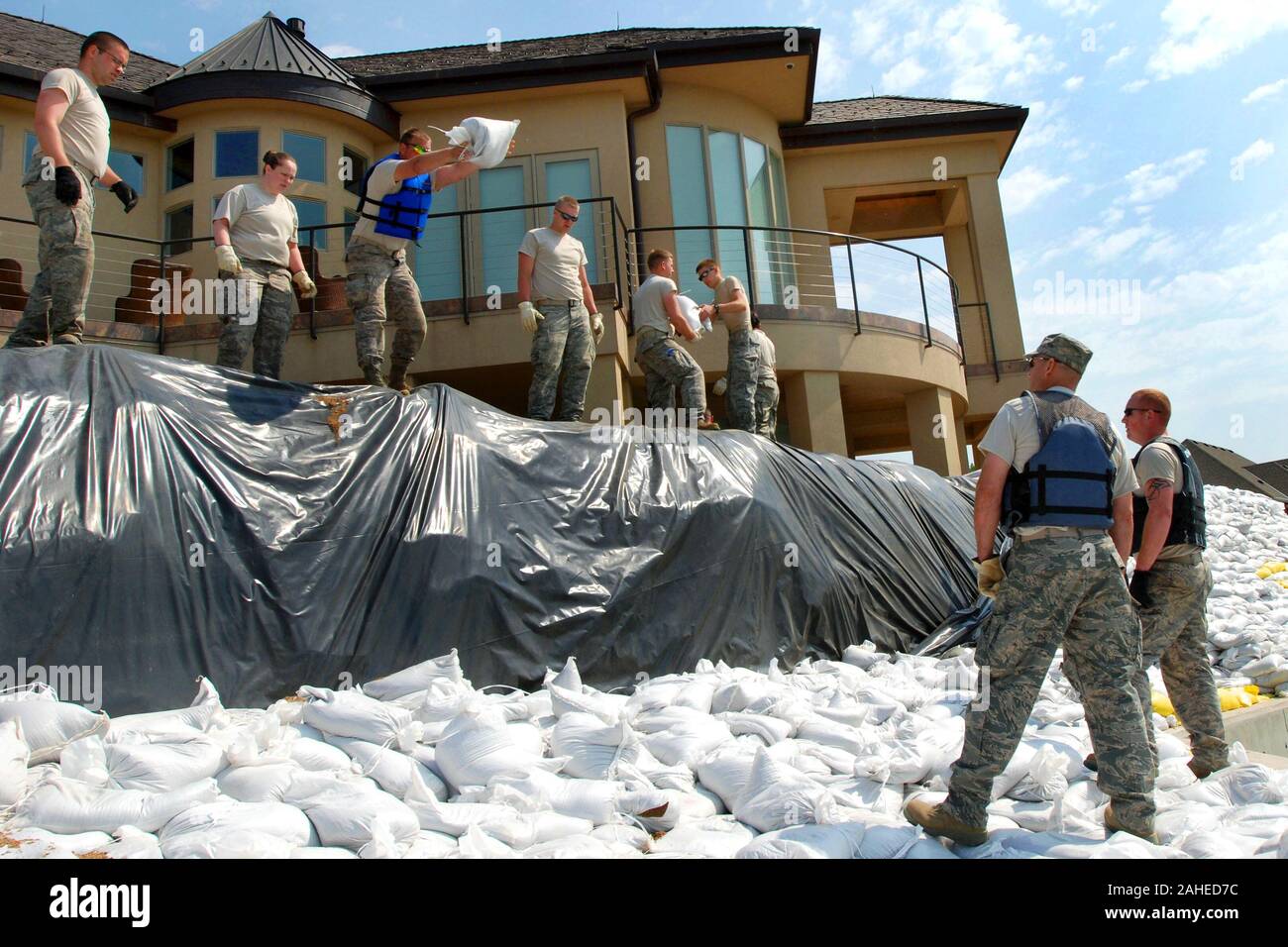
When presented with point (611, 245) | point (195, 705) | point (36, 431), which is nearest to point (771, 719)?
point (195, 705)

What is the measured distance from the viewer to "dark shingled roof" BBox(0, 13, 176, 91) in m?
11.1

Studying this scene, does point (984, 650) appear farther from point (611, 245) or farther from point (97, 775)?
point (611, 245)

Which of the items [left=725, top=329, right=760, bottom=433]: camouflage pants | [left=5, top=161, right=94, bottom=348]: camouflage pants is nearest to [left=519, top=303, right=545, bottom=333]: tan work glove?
[left=725, top=329, right=760, bottom=433]: camouflage pants

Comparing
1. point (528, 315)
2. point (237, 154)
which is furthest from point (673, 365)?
point (237, 154)

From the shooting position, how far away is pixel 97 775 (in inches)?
113

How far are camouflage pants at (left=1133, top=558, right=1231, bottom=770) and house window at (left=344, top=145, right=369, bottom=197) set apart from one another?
10236 mm

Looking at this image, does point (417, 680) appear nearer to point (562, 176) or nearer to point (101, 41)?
point (101, 41)

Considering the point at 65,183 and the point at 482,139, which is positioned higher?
the point at 482,139

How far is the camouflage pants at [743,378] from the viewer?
7.26 m

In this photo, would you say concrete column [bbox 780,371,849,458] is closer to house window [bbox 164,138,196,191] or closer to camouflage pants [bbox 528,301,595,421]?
camouflage pants [bbox 528,301,595,421]

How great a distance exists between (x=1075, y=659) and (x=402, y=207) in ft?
14.1

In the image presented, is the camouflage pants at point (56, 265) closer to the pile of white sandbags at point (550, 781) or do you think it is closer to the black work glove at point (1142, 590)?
the pile of white sandbags at point (550, 781)

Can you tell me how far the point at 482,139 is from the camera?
4.89 m
